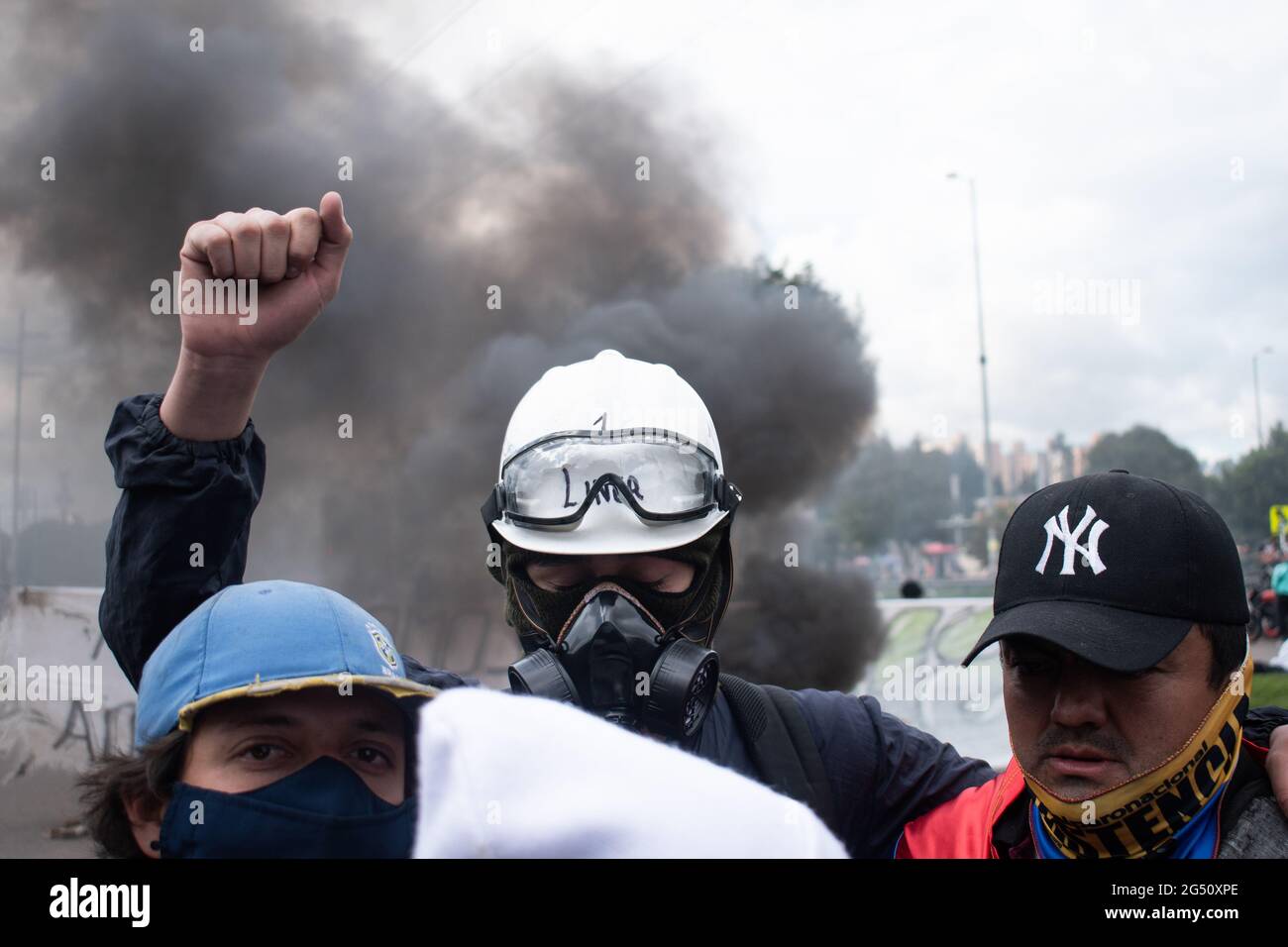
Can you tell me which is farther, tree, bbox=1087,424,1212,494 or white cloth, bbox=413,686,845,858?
tree, bbox=1087,424,1212,494

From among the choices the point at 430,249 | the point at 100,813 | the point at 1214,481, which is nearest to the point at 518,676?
the point at 100,813

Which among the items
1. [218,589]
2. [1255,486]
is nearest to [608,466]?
[218,589]

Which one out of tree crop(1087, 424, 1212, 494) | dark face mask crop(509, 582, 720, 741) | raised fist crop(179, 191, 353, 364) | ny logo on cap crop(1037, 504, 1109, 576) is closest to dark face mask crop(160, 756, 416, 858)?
dark face mask crop(509, 582, 720, 741)

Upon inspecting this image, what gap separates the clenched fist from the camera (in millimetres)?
1667

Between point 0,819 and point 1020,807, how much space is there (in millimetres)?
9162

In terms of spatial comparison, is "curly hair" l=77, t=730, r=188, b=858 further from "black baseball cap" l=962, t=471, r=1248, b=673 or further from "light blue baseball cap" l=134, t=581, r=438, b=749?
"black baseball cap" l=962, t=471, r=1248, b=673

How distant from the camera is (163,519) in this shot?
6.46 feet

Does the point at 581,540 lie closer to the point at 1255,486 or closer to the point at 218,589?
the point at 218,589

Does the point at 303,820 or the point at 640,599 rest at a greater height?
the point at 640,599

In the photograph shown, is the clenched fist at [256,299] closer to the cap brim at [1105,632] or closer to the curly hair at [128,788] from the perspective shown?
the curly hair at [128,788]

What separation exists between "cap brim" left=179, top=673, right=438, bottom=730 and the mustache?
1.04m

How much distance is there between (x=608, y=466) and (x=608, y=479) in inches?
2.9

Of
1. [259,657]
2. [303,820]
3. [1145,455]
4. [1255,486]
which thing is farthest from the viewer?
[1145,455]

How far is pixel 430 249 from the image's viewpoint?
19578mm
